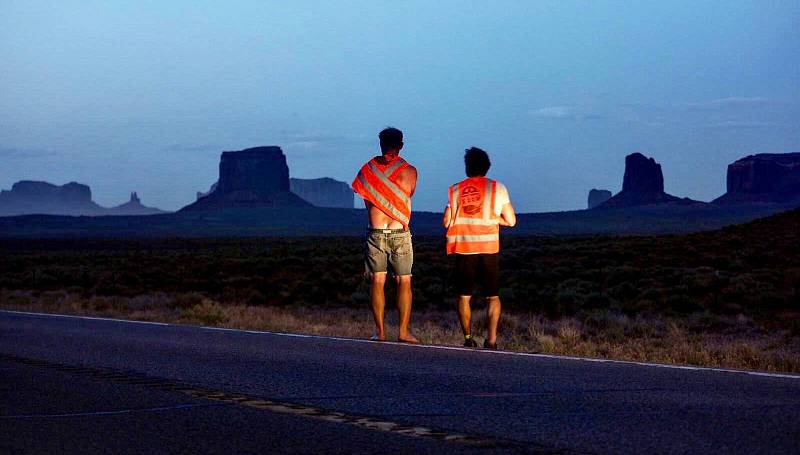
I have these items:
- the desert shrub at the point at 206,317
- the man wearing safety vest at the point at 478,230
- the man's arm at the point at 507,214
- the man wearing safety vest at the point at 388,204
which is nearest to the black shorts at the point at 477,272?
the man wearing safety vest at the point at 478,230

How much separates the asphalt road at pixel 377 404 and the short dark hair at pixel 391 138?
1.94 meters

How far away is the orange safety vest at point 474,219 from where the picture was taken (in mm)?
10094

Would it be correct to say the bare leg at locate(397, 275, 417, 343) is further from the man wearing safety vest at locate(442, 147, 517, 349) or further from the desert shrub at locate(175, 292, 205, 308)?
the desert shrub at locate(175, 292, 205, 308)

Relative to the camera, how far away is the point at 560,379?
7539 mm

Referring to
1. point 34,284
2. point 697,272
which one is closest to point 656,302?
point 697,272

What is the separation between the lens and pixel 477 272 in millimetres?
10164

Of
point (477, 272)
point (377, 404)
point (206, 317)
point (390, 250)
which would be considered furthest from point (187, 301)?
point (377, 404)

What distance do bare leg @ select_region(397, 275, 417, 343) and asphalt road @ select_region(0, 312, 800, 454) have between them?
0.71 meters

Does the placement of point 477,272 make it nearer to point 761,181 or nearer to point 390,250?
point 390,250

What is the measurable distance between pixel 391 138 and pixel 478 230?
4.05 ft

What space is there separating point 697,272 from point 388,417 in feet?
88.4

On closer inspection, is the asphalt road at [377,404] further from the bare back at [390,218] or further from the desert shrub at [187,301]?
the desert shrub at [187,301]

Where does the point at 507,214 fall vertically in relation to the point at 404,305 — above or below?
above

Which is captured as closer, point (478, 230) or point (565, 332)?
point (478, 230)
